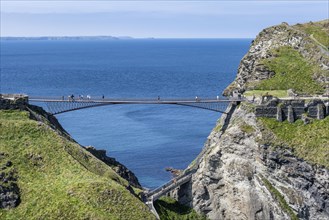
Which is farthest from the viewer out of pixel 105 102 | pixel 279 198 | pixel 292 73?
pixel 292 73

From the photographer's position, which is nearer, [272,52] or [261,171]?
[261,171]

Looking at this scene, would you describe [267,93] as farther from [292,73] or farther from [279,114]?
[292,73]

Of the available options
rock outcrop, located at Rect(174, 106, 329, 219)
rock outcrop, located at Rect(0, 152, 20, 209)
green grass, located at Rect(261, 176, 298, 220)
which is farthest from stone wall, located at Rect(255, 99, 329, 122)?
rock outcrop, located at Rect(0, 152, 20, 209)

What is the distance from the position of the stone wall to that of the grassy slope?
2947 centimetres

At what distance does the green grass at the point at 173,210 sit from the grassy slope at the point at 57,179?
11228 mm

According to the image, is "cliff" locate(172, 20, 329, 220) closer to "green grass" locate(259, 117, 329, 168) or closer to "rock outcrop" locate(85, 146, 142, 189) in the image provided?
"green grass" locate(259, 117, 329, 168)

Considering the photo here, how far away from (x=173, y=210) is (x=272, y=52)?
43553 millimetres

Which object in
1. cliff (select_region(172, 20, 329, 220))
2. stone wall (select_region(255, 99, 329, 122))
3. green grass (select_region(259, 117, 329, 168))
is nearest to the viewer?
cliff (select_region(172, 20, 329, 220))

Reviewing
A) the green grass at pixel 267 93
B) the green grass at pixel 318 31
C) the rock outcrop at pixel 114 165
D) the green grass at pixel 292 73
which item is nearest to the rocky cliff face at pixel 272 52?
the green grass at pixel 318 31

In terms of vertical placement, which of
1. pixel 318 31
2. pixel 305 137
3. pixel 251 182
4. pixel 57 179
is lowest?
pixel 251 182

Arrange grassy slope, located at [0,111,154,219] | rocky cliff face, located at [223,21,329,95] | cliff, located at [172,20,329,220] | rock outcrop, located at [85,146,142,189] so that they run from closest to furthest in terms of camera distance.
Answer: grassy slope, located at [0,111,154,219]
cliff, located at [172,20,329,220]
rock outcrop, located at [85,146,142,189]
rocky cliff face, located at [223,21,329,95]

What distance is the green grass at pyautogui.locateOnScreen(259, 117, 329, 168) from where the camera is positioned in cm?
9700

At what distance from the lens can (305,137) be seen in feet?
327

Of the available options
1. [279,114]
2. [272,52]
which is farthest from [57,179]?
[272,52]
